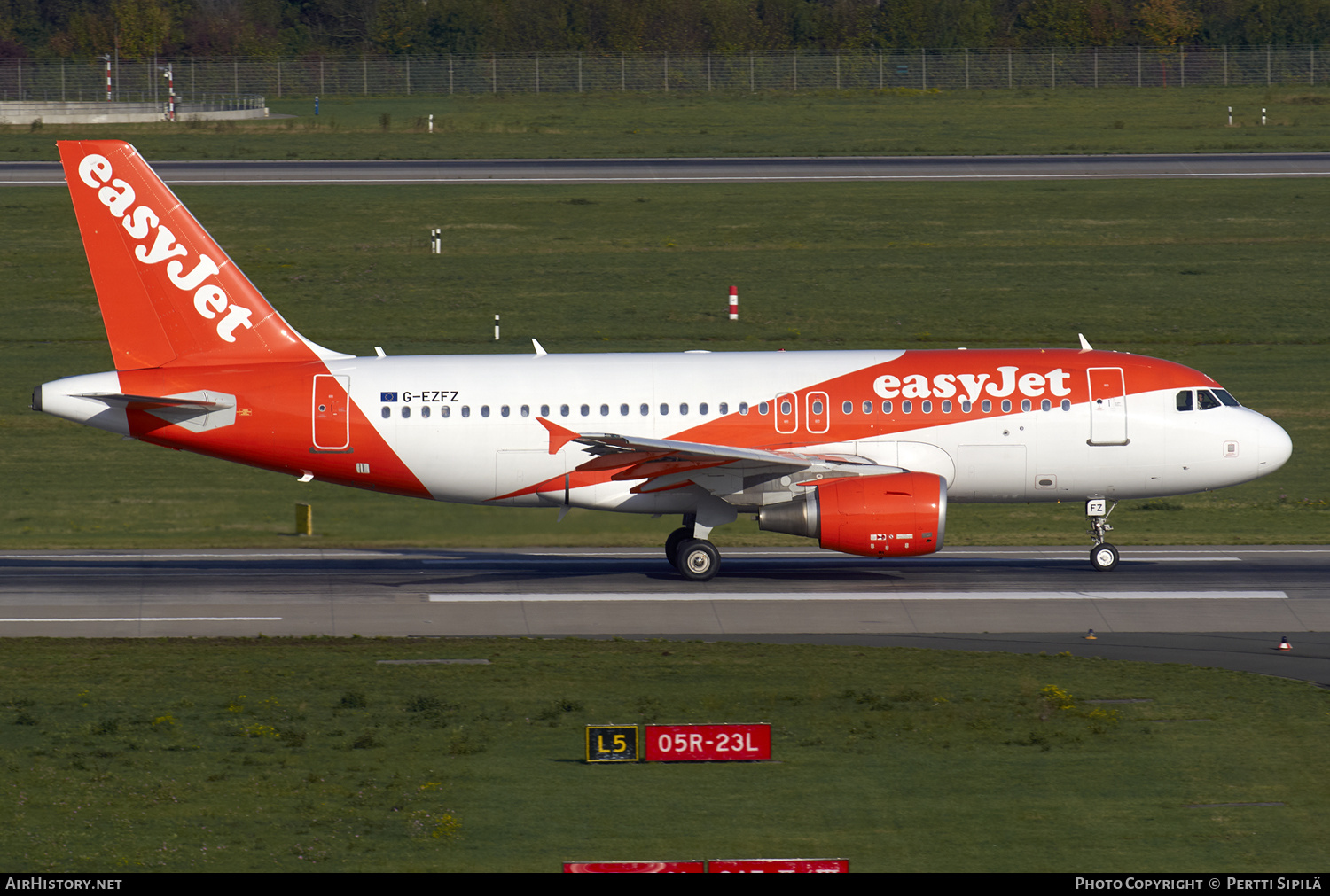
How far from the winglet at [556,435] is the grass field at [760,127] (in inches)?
2176

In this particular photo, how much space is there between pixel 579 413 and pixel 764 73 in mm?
83410

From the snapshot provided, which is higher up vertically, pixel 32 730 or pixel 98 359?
pixel 98 359

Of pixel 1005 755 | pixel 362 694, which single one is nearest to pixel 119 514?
pixel 362 694

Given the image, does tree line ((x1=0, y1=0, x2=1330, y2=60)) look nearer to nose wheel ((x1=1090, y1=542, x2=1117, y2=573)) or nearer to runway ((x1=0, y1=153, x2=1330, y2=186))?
runway ((x1=0, y1=153, x2=1330, y2=186))

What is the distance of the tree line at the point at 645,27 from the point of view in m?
124

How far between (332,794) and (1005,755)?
8.32 metres

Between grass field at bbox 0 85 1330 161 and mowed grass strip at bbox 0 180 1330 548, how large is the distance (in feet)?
39.1

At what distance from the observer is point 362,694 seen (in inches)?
898

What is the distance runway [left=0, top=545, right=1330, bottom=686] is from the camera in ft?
91.2

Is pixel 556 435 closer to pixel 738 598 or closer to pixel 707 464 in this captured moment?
pixel 707 464

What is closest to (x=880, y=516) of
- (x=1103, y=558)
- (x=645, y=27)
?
(x=1103, y=558)

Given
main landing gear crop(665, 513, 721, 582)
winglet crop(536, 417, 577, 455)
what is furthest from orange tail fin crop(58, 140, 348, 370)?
main landing gear crop(665, 513, 721, 582)

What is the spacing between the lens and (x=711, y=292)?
6272 centimetres
